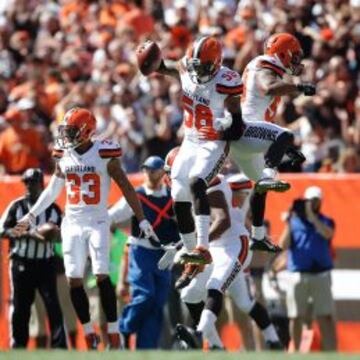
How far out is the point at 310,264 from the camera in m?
18.3

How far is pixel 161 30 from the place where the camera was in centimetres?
2281

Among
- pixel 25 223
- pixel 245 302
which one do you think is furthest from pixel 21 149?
pixel 245 302

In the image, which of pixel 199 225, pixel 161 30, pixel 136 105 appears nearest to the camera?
pixel 199 225

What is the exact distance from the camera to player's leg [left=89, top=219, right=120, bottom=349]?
15875 millimetres

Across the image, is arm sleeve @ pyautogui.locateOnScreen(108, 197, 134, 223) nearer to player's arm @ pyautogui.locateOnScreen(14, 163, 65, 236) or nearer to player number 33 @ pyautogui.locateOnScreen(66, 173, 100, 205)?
player's arm @ pyautogui.locateOnScreen(14, 163, 65, 236)

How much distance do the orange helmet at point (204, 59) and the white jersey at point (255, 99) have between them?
525 mm

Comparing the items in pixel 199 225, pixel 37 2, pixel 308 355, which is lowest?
pixel 308 355

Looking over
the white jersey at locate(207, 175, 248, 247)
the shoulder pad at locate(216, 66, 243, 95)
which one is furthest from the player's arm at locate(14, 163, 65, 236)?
the shoulder pad at locate(216, 66, 243, 95)

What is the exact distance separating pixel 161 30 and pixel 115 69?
1.01 meters

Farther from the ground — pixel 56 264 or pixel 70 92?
pixel 70 92

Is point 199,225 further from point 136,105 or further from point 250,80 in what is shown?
point 136,105

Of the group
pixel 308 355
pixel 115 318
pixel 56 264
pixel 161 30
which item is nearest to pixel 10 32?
pixel 161 30

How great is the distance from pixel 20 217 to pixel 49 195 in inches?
43.7

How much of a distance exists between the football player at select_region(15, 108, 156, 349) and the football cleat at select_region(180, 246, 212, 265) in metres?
1.19
